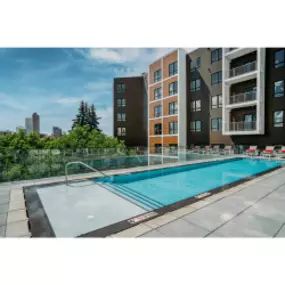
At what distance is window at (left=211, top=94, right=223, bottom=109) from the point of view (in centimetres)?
1717

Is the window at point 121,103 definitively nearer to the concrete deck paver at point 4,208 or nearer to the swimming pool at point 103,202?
the swimming pool at point 103,202

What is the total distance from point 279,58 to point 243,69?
2.42m

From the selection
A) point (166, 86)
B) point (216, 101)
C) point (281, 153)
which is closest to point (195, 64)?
point (166, 86)

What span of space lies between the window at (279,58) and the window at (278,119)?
3490 mm

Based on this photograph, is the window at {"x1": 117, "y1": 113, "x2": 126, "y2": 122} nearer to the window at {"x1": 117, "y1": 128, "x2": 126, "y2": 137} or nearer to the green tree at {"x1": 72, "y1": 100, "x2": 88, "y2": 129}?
the window at {"x1": 117, "y1": 128, "x2": 126, "y2": 137}

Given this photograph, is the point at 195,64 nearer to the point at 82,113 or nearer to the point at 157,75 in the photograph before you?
the point at 157,75

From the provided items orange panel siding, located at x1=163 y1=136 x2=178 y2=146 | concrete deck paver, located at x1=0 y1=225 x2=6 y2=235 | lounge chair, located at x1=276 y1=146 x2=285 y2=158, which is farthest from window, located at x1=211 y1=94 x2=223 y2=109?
concrete deck paver, located at x1=0 y1=225 x2=6 y2=235

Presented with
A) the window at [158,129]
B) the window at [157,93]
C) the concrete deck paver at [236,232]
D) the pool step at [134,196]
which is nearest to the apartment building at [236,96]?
the window at [158,129]

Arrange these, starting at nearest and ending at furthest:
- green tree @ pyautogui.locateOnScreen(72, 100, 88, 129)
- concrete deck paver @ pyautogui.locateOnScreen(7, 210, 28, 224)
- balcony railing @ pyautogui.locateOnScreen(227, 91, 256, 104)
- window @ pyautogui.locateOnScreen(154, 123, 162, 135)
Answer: concrete deck paver @ pyautogui.locateOnScreen(7, 210, 28, 224) → balcony railing @ pyautogui.locateOnScreen(227, 91, 256, 104) → window @ pyautogui.locateOnScreen(154, 123, 162, 135) → green tree @ pyautogui.locateOnScreen(72, 100, 88, 129)

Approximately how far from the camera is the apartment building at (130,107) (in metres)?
25.6

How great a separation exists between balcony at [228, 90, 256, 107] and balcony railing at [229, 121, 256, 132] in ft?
4.96
